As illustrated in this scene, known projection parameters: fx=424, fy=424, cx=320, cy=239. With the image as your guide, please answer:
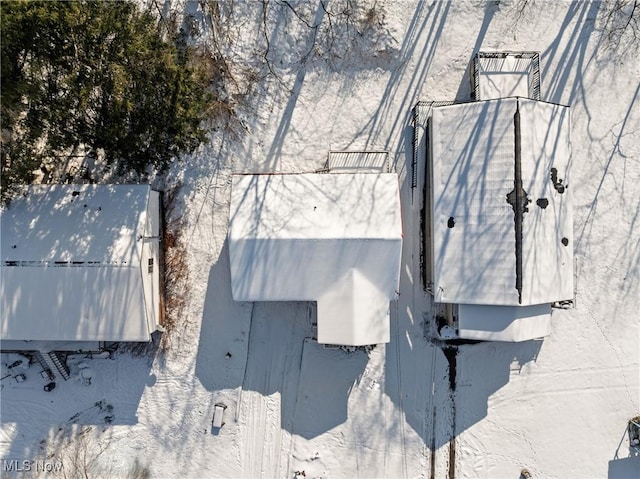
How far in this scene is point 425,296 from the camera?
12406 mm

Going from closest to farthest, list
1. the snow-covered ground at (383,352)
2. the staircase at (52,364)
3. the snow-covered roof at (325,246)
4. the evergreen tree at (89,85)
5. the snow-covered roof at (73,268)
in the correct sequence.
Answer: the evergreen tree at (89,85) < the snow-covered roof at (325,246) < the snow-covered roof at (73,268) < the staircase at (52,364) < the snow-covered ground at (383,352)

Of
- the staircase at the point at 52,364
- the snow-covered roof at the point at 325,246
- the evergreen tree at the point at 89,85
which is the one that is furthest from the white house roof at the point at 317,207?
the staircase at the point at 52,364

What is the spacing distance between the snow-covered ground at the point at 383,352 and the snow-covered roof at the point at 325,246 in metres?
1.47

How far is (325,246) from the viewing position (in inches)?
424

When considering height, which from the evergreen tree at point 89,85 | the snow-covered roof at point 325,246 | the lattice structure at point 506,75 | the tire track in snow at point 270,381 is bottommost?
the tire track in snow at point 270,381

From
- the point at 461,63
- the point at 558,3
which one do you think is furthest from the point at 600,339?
the point at 558,3

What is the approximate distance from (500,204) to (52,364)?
1308cm

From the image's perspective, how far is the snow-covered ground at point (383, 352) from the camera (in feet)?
40.6

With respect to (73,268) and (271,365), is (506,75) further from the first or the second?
(73,268)

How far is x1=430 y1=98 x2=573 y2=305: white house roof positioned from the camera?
35.1 ft

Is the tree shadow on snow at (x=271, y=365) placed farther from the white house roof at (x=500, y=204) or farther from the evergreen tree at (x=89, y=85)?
the evergreen tree at (x=89, y=85)

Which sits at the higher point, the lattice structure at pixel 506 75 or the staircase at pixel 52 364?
the lattice structure at pixel 506 75

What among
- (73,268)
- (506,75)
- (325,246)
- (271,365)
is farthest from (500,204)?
(73,268)

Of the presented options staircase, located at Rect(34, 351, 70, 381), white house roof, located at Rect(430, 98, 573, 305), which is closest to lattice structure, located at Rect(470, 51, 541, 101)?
white house roof, located at Rect(430, 98, 573, 305)
